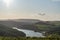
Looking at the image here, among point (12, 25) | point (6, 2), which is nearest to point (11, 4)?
point (6, 2)

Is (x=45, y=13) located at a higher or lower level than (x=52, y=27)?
higher

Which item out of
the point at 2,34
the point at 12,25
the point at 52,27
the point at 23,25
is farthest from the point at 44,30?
the point at 2,34

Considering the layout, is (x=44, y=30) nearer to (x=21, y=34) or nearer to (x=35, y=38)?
(x=35, y=38)

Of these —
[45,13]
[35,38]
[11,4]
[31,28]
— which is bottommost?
[35,38]

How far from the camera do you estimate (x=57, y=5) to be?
8.23ft

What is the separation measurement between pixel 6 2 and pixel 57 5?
2.79 ft

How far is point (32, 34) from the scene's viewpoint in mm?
2426

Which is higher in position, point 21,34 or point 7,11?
point 7,11

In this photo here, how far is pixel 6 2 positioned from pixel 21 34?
586mm

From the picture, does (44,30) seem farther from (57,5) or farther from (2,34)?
(2,34)

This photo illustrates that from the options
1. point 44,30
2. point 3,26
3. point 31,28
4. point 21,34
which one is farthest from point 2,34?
point 44,30

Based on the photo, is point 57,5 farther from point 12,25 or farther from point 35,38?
point 12,25

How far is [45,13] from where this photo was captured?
98.2 inches

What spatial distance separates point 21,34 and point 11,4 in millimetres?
524
